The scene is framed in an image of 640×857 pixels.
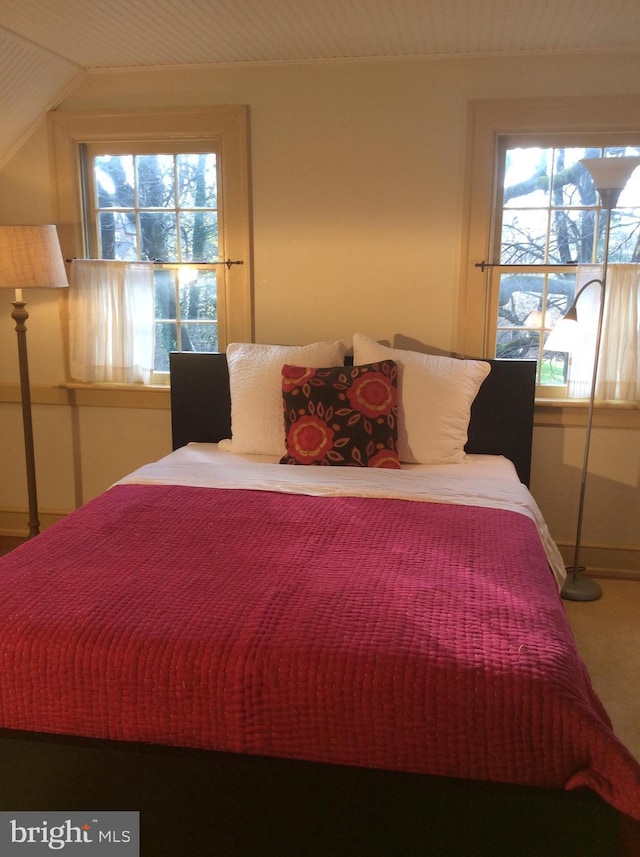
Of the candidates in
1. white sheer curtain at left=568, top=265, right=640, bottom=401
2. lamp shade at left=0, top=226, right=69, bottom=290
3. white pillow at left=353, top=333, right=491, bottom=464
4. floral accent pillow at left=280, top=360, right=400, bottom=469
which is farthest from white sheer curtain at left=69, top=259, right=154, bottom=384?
white sheer curtain at left=568, top=265, right=640, bottom=401

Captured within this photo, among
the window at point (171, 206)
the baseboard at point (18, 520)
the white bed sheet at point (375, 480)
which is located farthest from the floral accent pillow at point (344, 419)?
the baseboard at point (18, 520)

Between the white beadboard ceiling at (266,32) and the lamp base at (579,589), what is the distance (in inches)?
83.9

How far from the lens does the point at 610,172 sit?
2.75 m

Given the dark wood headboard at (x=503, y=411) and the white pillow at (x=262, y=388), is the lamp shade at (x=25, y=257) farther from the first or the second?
the white pillow at (x=262, y=388)

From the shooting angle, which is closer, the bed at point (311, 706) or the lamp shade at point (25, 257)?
the bed at point (311, 706)

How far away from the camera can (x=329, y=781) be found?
4.75 ft

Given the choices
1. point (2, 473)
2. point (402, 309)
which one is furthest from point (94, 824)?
point (2, 473)

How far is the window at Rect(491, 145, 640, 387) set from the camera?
319 cm

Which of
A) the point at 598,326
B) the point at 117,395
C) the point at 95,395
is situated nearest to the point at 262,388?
the point at 117,395

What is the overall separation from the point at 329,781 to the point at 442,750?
0.73 feet

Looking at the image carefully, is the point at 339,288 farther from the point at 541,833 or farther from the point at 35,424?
the point at 541,833

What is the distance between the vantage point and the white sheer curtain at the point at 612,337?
10.2 feet

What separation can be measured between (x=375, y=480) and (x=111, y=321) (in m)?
1.63

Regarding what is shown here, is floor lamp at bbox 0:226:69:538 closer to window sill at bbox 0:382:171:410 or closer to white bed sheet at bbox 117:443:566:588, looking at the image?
window sill at bbox 0:382:171:410
